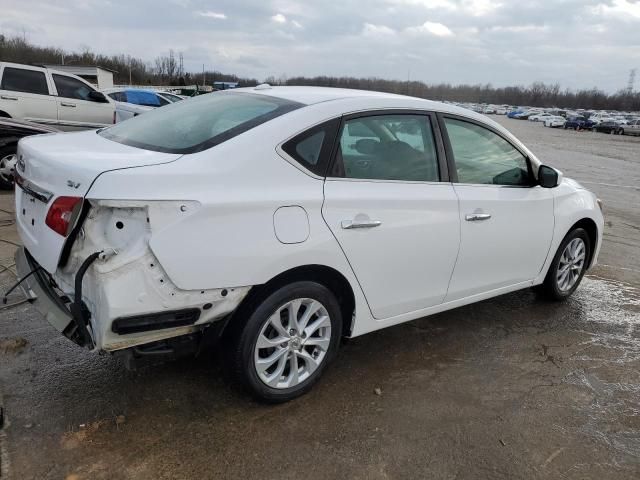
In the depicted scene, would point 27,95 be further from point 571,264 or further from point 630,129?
point 630,129

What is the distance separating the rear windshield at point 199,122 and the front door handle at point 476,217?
1350 millimetres

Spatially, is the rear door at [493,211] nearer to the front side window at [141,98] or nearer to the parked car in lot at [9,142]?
the parked car in lot at [9,142]

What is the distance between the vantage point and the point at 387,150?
330 centimetres

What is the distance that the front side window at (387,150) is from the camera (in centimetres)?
307

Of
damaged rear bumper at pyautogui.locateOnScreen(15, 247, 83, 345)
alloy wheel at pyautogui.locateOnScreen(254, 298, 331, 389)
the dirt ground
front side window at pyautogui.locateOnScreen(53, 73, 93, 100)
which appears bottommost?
the dirt ground

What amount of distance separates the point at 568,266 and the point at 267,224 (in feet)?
10.9

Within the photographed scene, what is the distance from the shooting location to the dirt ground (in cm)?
257

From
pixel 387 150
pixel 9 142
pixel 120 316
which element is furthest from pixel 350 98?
pixel 9 142

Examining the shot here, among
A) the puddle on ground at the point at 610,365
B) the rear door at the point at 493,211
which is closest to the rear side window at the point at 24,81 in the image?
the rear door at the point at 493,211

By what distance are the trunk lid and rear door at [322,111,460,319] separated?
0.96 meters

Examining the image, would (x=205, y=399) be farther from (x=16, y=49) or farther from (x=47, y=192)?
(x=16, y=49)

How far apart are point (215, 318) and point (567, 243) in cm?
336

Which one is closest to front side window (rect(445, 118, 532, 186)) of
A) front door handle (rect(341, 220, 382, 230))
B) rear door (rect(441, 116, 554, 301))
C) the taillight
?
rear door (rect(441, 116, 554, 301))

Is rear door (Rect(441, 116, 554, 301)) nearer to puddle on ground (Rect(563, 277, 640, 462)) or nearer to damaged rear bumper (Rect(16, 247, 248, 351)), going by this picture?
puddle on ground (Rect(563, 277, 640, 462))
